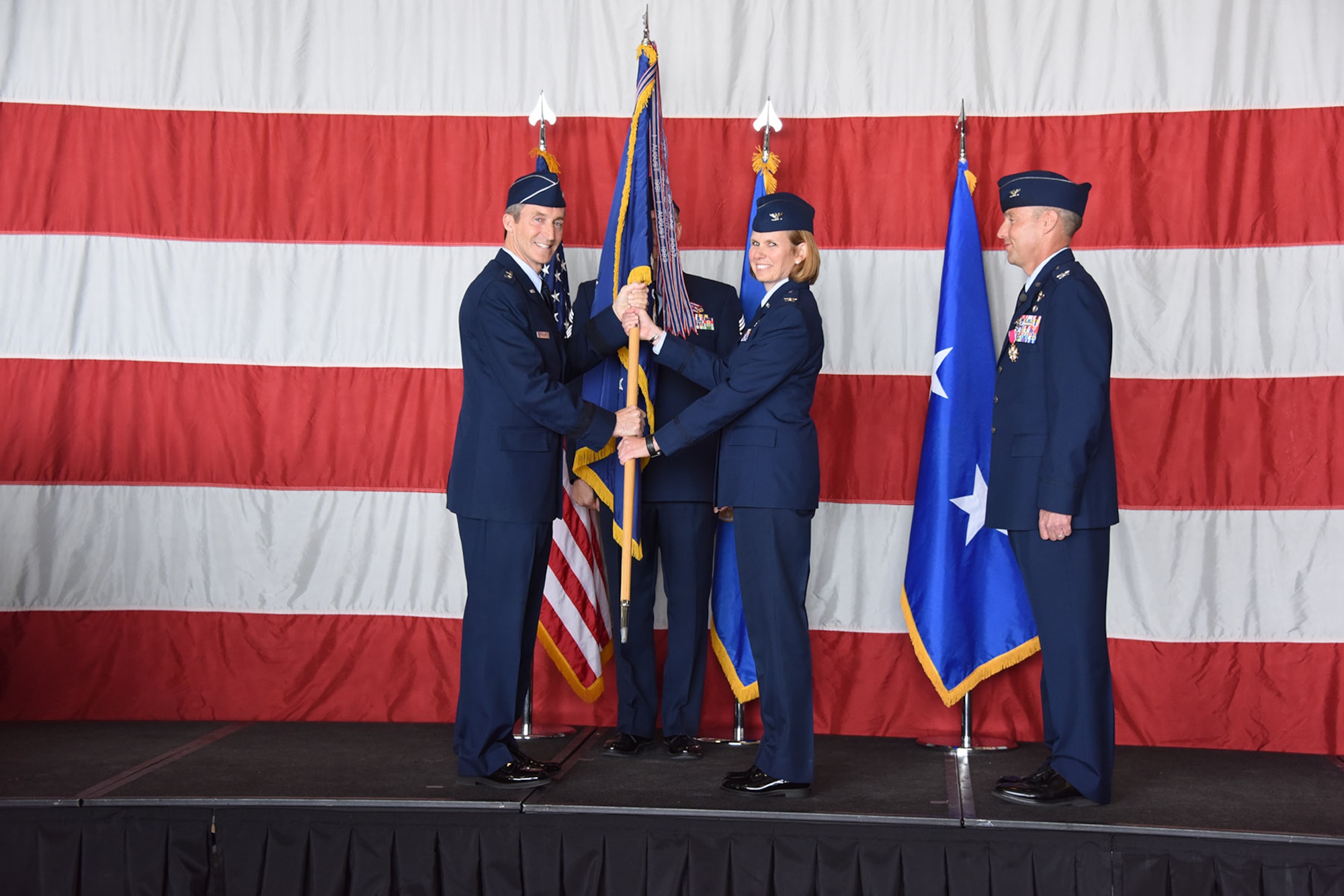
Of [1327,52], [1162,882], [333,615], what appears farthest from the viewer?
[333,615]

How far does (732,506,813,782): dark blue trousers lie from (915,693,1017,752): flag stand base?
33.4 inches

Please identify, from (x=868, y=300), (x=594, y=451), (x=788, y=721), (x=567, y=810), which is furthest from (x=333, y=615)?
(x=868, y=300)

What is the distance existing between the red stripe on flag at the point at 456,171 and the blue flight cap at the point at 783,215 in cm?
83

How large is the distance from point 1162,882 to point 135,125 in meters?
4.20

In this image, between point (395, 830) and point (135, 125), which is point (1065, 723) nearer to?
point (395, 830)

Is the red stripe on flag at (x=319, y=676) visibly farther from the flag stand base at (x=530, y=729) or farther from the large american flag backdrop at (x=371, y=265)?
the flag stand base at (x=530, y=729)

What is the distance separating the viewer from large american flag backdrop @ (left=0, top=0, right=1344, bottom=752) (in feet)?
13.4

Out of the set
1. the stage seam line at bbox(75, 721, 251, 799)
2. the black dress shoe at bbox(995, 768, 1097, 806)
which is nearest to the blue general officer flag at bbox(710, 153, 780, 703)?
the black dress shoe at bbox(995, 768, 1097, 806)

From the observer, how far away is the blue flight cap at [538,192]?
3297 millimetres

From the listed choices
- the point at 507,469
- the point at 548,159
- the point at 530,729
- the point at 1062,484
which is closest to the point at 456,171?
the point at 548,159

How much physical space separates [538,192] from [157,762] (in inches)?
82.1

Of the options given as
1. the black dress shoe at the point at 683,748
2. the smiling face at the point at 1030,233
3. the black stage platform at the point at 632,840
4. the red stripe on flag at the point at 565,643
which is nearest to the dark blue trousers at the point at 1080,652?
the black stage platform at the point at 632,840

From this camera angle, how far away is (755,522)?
3182mm

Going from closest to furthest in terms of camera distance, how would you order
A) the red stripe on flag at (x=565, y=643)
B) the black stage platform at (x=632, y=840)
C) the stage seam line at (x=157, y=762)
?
the black stage platform at (x=632, y=840) → the stage seam line at (x=157, y=762) → the red stripe on flag at (x=565, y=643)
